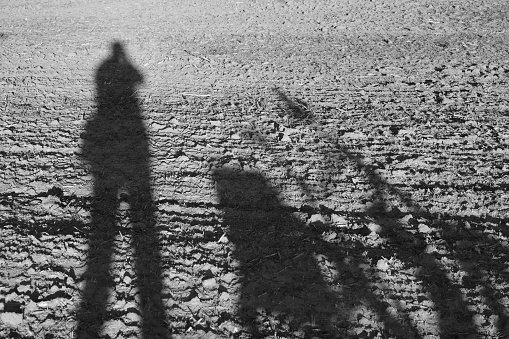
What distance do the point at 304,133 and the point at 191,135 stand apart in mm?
1097

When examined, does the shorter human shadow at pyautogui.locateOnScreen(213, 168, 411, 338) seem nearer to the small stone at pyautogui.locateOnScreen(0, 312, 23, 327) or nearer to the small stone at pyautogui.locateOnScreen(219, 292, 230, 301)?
the small stone at pyautogui.locateOnScreen(219, 292, 230, 301)

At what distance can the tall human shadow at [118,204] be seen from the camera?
116 inches

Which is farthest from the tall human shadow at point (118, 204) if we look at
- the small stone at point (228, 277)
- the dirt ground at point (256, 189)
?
the small stone at point (228, 277)

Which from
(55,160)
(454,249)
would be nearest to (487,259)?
(454,249)

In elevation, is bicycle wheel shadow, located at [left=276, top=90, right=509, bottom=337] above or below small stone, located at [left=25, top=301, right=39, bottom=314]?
above

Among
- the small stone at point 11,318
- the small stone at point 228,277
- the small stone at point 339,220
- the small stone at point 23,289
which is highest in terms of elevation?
the small stone at point 339,220

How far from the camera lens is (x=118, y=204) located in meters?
3.84

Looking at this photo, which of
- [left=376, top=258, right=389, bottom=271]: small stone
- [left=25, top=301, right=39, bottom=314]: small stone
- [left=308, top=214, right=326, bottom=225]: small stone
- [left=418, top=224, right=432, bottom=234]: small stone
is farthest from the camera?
[left=308, top=214, right=326, bottom=225]: small stone

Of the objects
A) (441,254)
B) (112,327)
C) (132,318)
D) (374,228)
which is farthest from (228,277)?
(441,254)

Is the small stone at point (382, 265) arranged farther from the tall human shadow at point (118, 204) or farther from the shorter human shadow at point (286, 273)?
the tall human shadow at point (118, 204)

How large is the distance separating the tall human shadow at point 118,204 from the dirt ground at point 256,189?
0.01m

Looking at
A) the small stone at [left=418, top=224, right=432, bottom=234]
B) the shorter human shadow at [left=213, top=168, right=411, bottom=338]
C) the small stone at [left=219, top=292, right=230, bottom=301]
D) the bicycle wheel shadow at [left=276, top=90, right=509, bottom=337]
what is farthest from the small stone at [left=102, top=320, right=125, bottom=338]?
the small stone at [left=418, top=224, right=432, bottom=234]

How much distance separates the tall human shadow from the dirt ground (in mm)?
15

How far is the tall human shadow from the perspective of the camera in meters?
2.94
